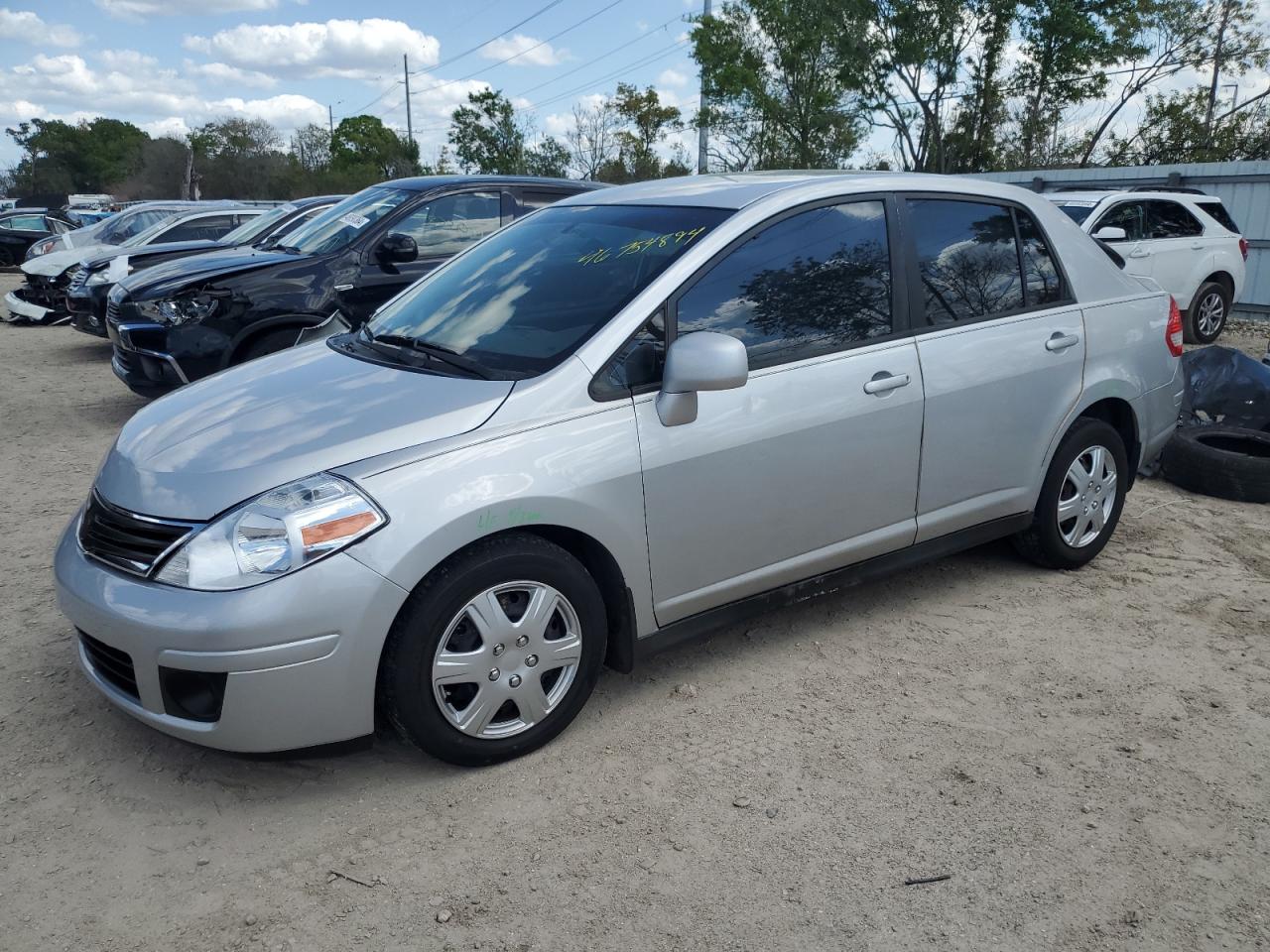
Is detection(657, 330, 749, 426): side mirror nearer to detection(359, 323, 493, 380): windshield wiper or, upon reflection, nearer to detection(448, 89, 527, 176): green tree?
detection(359, 323, 493, 380): windshield wiper

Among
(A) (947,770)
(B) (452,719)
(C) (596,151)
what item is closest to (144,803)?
(B) (452,719)

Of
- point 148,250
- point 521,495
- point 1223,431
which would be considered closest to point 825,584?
point 521,495

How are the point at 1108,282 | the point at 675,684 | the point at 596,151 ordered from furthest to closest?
1. the point at 596,151
2. the point at 1108,282
3. the point at 675,684

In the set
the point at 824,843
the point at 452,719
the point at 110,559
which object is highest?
the point at 110,559

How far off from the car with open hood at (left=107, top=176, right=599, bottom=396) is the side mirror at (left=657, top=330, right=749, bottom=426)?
401cm

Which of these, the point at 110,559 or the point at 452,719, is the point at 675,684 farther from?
→ the point at 110,559

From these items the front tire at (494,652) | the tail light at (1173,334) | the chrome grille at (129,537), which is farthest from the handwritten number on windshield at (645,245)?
the tail light at (1173,334)

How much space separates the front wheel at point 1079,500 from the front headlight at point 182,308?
551 cm

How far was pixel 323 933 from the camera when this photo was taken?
8.13 feet

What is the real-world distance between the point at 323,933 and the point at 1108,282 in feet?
13.8

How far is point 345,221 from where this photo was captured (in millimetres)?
7766

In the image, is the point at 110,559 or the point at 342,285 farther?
the point at 342,285

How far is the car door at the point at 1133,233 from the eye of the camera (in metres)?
10.7

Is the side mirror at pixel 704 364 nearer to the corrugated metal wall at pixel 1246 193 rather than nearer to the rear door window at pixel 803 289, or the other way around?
the rear door window at pixel 803 289
